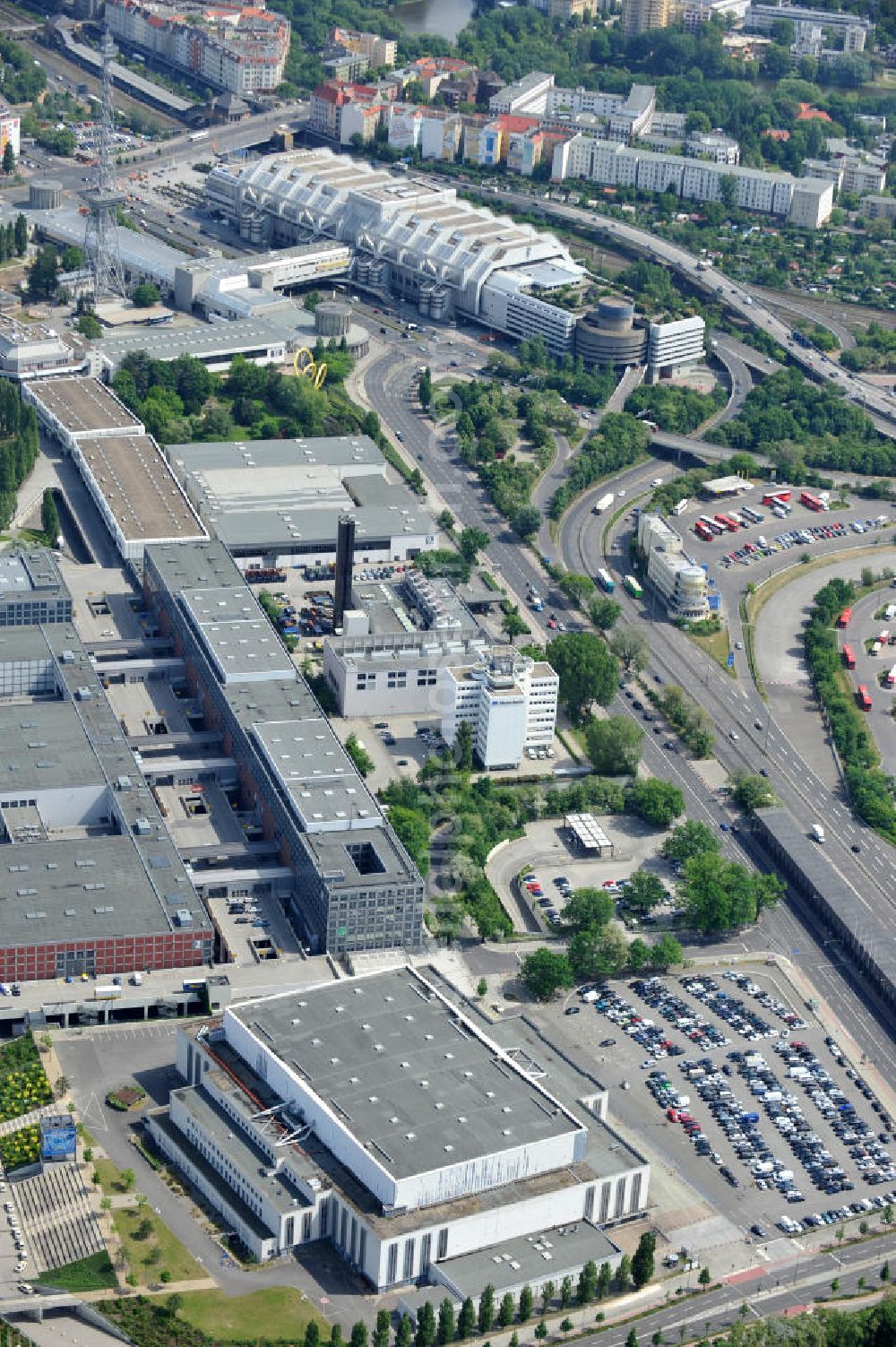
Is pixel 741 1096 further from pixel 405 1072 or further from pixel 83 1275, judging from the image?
pixel 83 1275


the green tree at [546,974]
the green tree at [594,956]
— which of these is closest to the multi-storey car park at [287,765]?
the green tree at [546,974]

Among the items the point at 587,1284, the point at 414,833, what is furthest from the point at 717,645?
the point at 587,1284

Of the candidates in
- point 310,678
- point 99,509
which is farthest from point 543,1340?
point 99,509

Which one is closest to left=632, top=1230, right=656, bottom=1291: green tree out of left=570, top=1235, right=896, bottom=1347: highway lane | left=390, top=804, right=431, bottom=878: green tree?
left=570, top=1235, right=896, bottom=1347: highway lane

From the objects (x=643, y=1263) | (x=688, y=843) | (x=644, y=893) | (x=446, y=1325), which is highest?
(x=688, y=843)

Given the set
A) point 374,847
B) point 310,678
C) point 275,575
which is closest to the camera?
point 374,847

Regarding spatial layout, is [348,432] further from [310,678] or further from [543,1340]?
[543,1340]

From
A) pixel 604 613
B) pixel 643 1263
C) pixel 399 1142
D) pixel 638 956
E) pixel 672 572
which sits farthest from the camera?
pixel 672 572

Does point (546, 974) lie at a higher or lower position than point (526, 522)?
lower
